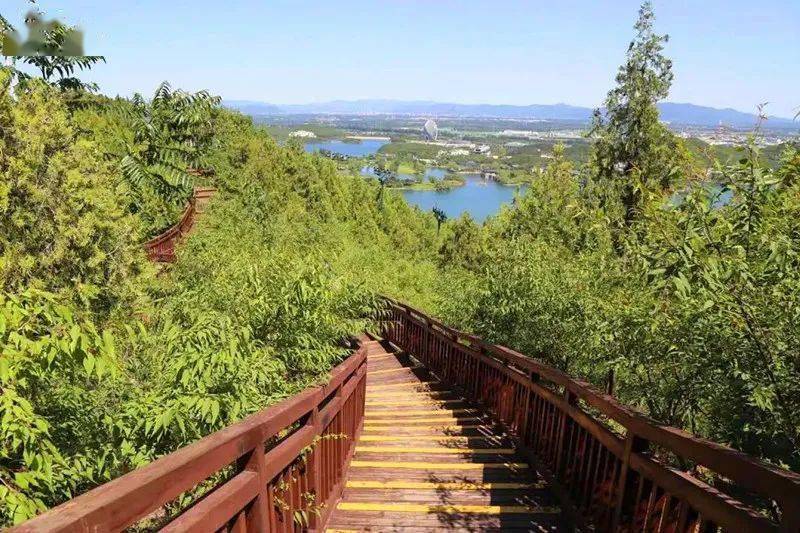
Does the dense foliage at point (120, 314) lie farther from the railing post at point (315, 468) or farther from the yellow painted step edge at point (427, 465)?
the yellow painted step edge at point (427, 465)

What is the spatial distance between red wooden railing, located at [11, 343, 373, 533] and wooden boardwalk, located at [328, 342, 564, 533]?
1.11ft

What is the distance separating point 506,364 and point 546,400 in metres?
1.25

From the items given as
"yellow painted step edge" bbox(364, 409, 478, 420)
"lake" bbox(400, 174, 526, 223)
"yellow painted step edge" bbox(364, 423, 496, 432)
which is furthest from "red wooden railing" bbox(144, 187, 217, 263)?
"lake" bbox(400, 174, 526, 223)

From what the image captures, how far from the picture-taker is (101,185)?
8.05m

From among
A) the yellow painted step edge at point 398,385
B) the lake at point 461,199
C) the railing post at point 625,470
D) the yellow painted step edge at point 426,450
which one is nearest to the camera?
the railing post at point 625,470

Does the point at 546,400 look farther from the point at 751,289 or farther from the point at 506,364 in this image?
the point at 751,289

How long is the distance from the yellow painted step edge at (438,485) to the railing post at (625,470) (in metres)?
1.38

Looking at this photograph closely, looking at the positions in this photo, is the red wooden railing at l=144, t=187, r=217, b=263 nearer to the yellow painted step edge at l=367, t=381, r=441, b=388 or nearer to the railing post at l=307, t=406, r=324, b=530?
the yellow painted step edge at l=367, t=381, r=441, b=388

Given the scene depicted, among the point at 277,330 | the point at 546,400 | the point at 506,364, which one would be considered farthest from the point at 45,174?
the point at 546,400

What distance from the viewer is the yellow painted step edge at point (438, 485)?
13.5ft

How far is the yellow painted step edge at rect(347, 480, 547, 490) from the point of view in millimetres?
4117

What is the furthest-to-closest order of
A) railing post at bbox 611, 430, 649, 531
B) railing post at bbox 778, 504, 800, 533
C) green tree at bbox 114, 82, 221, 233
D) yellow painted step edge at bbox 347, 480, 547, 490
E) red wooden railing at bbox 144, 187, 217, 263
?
1. red wooden railing at bbox 144, 187, 217, 263
2. green tree at bbox 114, 82, 221, 233
3. yellow painted step edge at bbox 347, 480, 547, 490
4. railing post at bbox 611, 430, 649, 531
5. railing post at bbox 778, 504, 800, 533

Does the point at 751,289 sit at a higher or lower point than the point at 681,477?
higher

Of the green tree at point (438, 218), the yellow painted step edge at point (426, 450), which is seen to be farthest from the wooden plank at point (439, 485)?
the green tree at point (438, 218)
